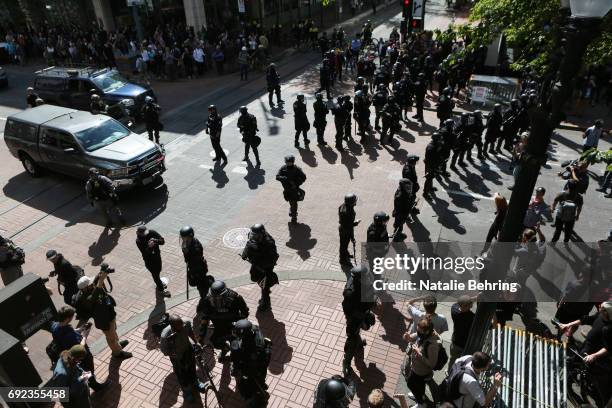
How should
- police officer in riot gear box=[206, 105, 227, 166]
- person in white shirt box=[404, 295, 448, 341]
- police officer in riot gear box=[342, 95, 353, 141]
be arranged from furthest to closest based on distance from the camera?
police officer in riot gear box=[342, 95, 353, 141], police officer in riot gear box=[206, 105, 227, 166], person in white shirt box=[404, 295, 448, 341]

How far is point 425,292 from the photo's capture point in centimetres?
798

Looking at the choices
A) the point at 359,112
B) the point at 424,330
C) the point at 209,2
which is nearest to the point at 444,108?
the point at 359,112

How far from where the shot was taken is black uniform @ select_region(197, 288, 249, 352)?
5.86 m

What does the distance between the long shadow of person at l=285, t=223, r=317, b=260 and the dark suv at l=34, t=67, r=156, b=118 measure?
9385mm

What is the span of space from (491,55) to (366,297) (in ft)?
59.2

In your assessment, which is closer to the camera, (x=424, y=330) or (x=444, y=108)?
(x=424, y=330)

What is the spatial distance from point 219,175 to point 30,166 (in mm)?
5529

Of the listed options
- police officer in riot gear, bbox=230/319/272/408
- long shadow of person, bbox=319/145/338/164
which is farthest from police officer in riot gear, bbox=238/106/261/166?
→ police officer in riot gear, bbox=230/319/272/408

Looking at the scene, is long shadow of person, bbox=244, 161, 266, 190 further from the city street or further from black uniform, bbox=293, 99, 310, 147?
black uniform, bbox=293, 99, 310, 147

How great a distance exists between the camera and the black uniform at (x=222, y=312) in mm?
5863

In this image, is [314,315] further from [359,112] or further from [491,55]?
[491,55]

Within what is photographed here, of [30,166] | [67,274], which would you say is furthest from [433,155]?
[30,166]

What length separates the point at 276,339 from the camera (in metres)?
7.06

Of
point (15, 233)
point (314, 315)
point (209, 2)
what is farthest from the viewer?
point (209, 2)
